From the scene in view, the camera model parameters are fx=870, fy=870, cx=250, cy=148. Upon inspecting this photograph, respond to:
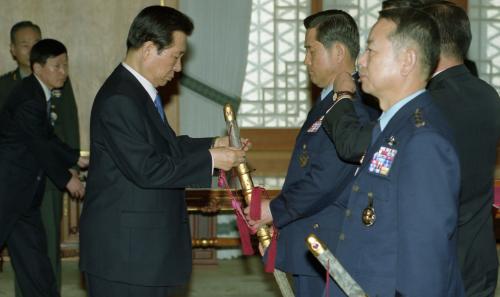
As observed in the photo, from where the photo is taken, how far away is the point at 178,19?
311cm

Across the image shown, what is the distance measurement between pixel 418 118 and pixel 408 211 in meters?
0.24

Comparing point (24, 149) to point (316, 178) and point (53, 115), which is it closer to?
point (53, 115)

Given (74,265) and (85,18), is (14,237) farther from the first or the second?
(85,18)

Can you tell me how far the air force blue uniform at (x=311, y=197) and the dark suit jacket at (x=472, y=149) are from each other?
359 millimetres

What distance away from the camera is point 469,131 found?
2.73 m

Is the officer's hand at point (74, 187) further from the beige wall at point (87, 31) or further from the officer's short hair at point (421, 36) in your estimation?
the officer's short hair at point (421, 36)

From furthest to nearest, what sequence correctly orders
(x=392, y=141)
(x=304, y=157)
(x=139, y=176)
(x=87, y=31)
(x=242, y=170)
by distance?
(x=87, y=31), (x=242, y=170), (x=304, y=157), (x=139, y=176), (x=392, y=141)

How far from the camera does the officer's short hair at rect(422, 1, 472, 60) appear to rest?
2783 mm

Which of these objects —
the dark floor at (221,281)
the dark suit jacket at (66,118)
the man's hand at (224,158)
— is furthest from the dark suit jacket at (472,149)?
the dark suit jacket at (66,118)

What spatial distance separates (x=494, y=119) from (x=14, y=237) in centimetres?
287

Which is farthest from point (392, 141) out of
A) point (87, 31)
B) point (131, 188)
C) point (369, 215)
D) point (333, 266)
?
point (87, 31)

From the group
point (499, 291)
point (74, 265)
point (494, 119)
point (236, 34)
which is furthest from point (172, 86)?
point (494, 119)

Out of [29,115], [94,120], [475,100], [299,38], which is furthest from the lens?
[299,38]

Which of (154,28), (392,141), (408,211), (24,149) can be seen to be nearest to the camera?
(408,211)
